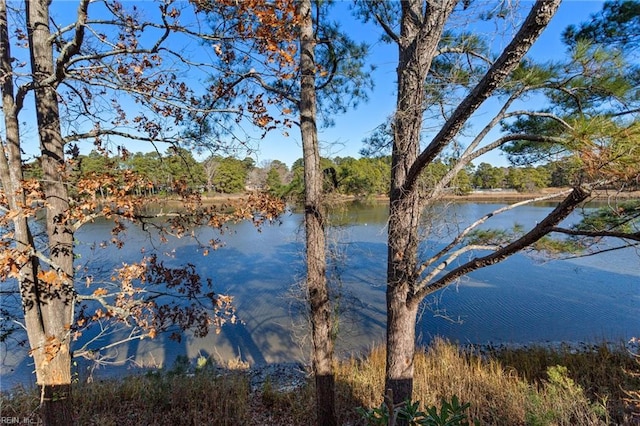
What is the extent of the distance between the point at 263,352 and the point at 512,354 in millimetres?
4726

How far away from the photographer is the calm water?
6.01 meters

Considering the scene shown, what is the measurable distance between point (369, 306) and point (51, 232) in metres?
7.21

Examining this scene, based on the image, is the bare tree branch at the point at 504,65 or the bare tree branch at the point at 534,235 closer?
the bare tree branch at the point at 504,65

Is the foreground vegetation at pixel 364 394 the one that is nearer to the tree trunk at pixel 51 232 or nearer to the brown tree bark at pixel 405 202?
the brown tree bark at pixel 405 202

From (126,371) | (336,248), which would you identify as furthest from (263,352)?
(336,248)

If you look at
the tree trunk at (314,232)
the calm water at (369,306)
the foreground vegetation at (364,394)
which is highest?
the tree trunk at (314,232)

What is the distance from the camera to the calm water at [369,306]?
6012 millimetres

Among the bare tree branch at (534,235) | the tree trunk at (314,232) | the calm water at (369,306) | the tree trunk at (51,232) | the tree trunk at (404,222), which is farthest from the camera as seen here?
the calm water at (369,306)

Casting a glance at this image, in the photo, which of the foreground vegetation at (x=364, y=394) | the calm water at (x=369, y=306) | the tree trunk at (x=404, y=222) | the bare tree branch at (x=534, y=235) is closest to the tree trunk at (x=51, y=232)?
the foreground vegetation at (x=364, y=394)

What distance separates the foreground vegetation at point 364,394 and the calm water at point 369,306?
922 millimetres

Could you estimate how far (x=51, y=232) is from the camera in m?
2.25

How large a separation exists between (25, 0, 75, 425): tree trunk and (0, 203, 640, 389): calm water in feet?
7.36

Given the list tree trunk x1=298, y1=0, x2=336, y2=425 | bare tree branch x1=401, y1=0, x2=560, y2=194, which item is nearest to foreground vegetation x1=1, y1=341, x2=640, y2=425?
tree trunk x1=298, y1=0, x2=336, y2=425

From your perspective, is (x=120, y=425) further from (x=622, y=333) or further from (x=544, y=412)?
(x=622, y=333)
